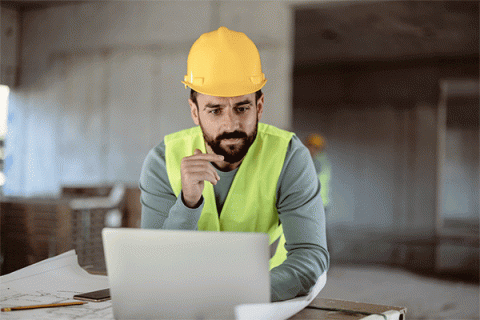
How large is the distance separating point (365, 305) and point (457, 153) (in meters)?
13.5

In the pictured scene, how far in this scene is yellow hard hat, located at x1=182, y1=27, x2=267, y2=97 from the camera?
162cm

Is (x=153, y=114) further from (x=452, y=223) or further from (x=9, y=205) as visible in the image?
(x=452, y=223)

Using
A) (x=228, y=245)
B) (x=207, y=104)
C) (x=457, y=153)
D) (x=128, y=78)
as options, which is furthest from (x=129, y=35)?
(x=457, y=153)

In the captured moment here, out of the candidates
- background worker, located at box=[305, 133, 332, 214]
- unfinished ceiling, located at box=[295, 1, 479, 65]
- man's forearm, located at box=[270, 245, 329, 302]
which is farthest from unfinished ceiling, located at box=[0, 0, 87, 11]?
man's forearm, located at box=[270, 245, 329, 302]

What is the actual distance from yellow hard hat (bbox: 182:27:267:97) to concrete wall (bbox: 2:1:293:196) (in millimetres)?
5427

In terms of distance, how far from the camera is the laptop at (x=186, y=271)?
1049mm

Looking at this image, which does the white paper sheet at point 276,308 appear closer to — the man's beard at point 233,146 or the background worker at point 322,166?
the man's beard at point 233,146

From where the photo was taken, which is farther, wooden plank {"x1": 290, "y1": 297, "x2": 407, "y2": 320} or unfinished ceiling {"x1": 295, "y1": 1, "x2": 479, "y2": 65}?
unfinished ceiling {"x1": 295, "y1": 1, "x2": 479, "y2": 65}

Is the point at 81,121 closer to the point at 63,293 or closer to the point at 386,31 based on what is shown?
the point at 386,31

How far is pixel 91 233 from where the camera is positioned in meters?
5.36

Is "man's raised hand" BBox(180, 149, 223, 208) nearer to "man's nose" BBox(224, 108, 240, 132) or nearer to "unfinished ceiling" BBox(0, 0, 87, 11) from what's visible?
"man's nose" BBox(224, 108, 240, 132)

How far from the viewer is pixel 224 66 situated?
164 cm

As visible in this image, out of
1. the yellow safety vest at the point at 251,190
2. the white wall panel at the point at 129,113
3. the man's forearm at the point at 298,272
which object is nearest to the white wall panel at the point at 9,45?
the white wall panel at the point at 129,113

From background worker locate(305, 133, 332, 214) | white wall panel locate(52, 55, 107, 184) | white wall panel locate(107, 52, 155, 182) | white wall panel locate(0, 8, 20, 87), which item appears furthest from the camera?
white wall panel locate(0, 8, 20, 87)
